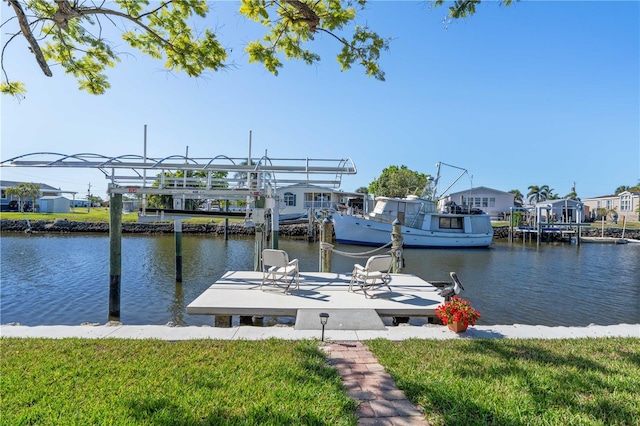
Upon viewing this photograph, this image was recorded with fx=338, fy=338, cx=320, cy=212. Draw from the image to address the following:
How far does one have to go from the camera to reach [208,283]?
12836 mm

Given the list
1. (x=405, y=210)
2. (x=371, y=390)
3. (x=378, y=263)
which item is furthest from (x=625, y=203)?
(x=371, y=390)

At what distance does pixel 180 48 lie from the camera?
565 centimetres

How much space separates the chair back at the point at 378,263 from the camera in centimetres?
747

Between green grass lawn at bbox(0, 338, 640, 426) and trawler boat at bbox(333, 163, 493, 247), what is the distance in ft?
76.2

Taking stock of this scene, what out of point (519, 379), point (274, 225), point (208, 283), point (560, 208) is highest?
point (560, 208)

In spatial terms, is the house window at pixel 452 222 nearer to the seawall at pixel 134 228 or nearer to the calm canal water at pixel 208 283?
the calm canal water at pixel 208 283

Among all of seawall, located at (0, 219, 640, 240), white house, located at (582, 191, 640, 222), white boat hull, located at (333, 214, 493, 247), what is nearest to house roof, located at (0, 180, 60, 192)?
seawall, located at (0, 219, 640, 240)

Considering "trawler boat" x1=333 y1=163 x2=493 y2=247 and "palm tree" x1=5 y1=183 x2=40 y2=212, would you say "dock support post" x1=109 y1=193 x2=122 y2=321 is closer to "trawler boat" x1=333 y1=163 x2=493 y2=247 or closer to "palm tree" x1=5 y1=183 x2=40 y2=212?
"trawler boat" x1=333 y1=163 x2=493 y2=247

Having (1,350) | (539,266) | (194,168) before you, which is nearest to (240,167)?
(194,168)

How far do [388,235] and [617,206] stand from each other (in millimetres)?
50776

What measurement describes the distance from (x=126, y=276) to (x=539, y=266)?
21.0m

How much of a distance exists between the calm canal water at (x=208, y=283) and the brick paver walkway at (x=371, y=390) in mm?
4996

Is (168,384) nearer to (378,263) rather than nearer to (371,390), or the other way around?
(371,390)

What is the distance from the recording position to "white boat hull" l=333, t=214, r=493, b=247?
90.9ft
